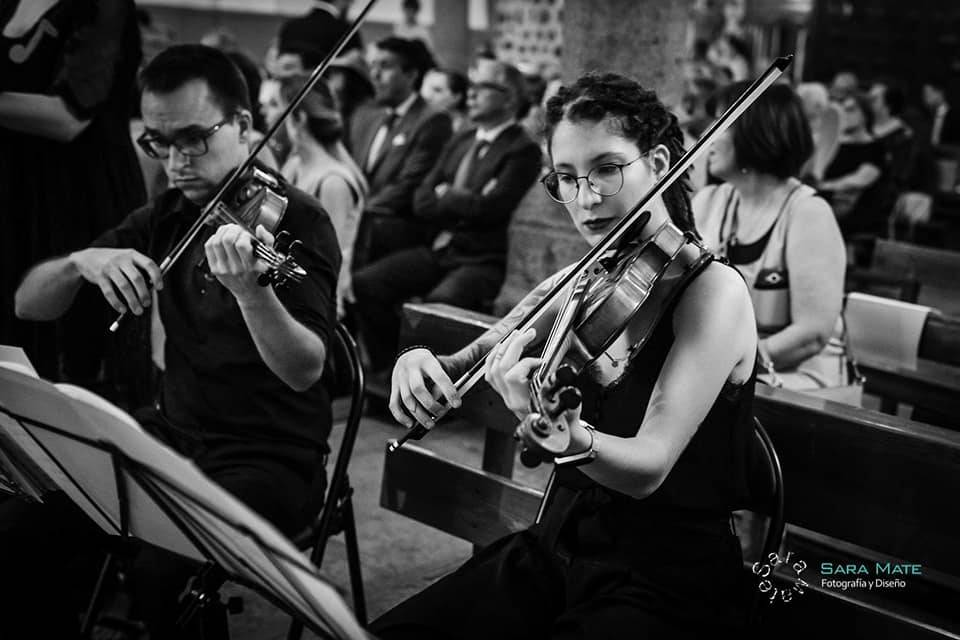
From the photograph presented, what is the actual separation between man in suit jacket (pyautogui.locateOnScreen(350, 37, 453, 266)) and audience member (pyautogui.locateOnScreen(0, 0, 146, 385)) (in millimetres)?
2081

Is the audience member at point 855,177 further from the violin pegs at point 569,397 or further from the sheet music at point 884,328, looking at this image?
the violin pegs at point 569,397

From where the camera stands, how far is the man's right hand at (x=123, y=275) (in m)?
1.97

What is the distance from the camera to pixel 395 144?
5.55 m

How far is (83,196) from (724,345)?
1999 millimetres

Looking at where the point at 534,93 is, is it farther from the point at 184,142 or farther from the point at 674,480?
the point at 674,480

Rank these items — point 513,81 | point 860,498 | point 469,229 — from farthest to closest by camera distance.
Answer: point 513,81
point 469,229
point 860,498

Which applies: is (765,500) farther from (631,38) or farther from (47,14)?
(631,38)

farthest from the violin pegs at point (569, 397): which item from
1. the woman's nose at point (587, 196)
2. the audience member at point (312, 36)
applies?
the audience member at point (312, 36)

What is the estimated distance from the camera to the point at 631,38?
4.05 m

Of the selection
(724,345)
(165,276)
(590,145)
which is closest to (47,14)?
(165,276)

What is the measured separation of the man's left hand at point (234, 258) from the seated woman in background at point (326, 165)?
2212 mm

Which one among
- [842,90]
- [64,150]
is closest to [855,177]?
[842,90]

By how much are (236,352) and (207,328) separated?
0.09 m

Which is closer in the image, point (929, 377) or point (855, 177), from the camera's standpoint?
point (929, 377)
